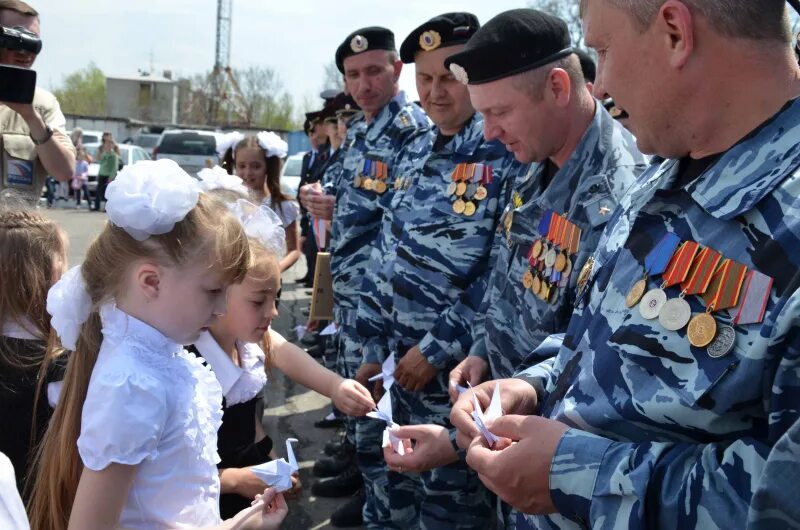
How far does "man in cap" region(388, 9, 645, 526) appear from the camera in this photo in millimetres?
2186

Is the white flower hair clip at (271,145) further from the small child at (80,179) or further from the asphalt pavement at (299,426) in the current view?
the small child at (80,179)

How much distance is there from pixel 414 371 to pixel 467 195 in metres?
0.76

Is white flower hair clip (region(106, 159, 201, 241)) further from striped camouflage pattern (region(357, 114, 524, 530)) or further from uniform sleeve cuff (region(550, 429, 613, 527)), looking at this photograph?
striped camouflage pattern (region(357, 114, 524, 530))

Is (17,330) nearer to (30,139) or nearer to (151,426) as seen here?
(151,426)

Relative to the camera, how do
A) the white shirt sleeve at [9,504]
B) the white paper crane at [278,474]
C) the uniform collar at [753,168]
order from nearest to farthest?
1. the white shirt sleeve at [9,504]
2. the uniform collar at [753,168]
3. the white paper crane at [278,474]

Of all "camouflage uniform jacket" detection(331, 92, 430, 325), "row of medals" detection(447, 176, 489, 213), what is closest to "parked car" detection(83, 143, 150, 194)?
"camouflage uniform jacket" detection(331, 92, 430, 325)

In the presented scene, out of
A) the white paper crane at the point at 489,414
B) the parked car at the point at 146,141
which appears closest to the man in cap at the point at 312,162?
the white paper crane at the point at 489,414

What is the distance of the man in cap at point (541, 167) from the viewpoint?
219 cm

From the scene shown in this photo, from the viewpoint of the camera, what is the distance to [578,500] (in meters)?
1.33

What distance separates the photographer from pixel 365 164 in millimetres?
4219

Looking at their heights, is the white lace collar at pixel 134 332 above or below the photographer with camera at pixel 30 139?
below

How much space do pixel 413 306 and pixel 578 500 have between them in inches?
72.7

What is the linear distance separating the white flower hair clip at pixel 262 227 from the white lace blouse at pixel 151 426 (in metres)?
0.73

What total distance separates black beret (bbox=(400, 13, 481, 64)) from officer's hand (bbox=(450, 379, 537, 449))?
1813 millimetres
